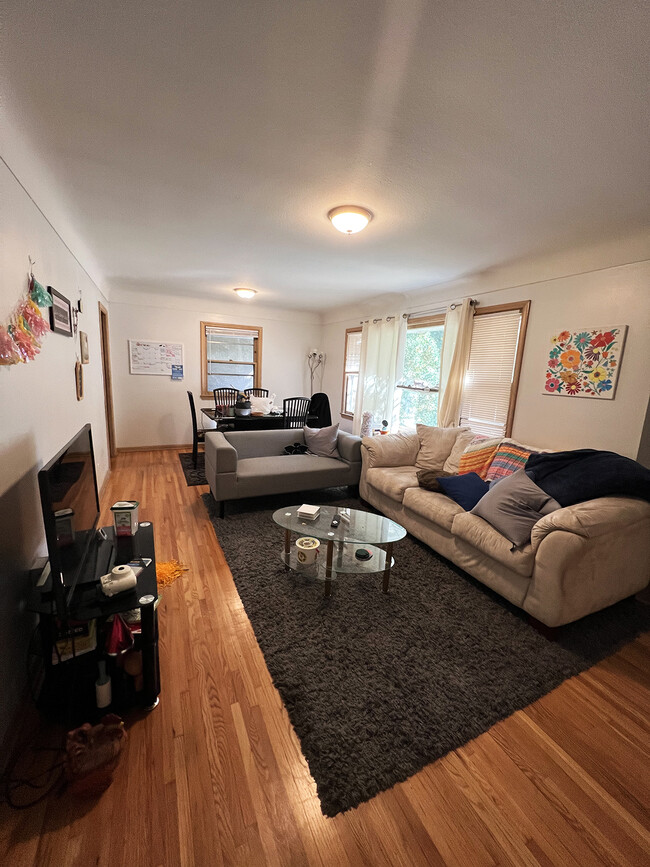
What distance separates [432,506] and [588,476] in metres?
0.97

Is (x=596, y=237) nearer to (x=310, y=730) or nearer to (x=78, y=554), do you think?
(x=310, y=730)

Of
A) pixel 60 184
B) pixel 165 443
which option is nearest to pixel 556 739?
pixel 60 184

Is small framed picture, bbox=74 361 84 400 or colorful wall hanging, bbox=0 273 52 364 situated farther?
small framed picture, bbox=74 361 84 400

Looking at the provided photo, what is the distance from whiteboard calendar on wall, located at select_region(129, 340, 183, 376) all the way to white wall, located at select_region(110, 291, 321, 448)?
0.07 m

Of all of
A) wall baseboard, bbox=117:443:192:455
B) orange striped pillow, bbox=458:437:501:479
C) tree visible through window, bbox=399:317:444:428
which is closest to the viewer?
orange striped pillow, bbox=458:437:501:479

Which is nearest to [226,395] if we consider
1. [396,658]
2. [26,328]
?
[26,328]

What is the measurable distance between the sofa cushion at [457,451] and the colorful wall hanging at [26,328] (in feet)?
9.98

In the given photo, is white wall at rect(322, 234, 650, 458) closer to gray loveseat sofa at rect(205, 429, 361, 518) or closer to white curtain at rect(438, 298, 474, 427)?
white curtain at rect(438, 298, 474, 427)

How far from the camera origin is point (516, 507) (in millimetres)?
2125

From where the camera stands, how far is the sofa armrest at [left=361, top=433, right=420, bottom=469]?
11.2 ft

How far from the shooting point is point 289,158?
1.76m

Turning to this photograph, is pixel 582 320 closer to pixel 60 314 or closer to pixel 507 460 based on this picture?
pixel 507 460

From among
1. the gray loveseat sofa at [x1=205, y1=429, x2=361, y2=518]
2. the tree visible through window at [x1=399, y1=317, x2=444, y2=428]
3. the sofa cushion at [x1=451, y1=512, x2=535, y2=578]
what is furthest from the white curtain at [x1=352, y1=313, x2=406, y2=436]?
the sofa cushion at [x1=451, y1=512, x2=535, y2=578]

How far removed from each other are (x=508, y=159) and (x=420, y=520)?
2267 mm
